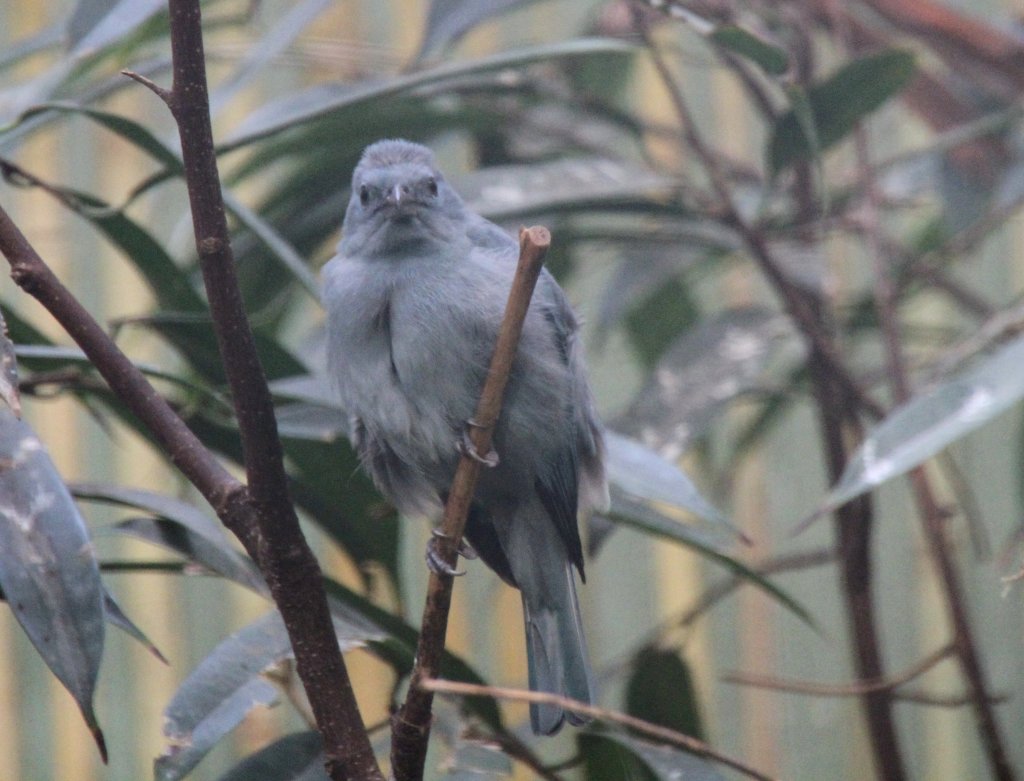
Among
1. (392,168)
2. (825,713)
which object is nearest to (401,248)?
(392,168)

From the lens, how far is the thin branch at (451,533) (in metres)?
1.10

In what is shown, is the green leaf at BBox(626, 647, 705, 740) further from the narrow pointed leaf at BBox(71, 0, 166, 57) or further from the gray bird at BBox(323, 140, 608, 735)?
the narrow pointed leaf at BBox(71, 0, 166, 57)

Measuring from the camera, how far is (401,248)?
1630mm

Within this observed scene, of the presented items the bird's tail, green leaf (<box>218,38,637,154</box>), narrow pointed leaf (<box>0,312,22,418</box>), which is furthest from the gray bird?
narrow pointed leaf (<box>0,312,22,418</box>)

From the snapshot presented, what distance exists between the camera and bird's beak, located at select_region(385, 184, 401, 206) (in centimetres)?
159

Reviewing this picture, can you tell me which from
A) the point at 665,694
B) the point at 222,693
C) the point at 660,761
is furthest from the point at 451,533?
the point at 665,694

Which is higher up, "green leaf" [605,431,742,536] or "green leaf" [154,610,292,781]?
"green leaf" [605,431,742,536]

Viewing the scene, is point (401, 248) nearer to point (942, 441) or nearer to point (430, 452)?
point (430, 452)

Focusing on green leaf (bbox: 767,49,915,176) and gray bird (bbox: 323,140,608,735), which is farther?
green leaf (bbox: 767,49,915,176)

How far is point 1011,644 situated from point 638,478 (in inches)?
90.0

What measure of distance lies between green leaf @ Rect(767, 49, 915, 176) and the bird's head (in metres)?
0.70

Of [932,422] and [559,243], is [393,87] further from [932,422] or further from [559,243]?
[932,422]


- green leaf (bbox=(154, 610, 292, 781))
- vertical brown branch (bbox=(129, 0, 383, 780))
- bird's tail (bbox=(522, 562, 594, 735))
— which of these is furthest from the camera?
bird's tail (bbox=(522, 562, 594, 735))

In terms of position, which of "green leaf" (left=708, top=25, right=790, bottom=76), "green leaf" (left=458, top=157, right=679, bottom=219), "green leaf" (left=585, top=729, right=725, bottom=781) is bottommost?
"green leaf" (left=585, top=729, right=725, bottom=781)
